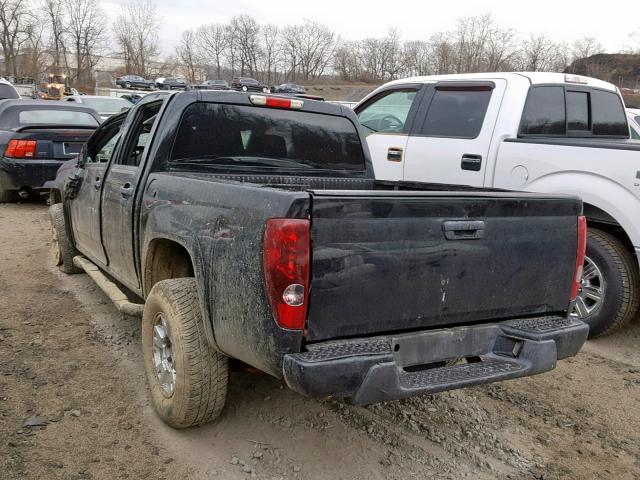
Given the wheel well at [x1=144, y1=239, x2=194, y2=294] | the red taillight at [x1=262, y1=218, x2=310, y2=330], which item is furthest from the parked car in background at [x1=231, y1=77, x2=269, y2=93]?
the red taillight at [x1=262, y1=218, x2=310, y2=330]

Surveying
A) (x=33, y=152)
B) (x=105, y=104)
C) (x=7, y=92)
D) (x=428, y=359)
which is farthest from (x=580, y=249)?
(x=7, y=92)

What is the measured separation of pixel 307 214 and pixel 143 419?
180 cm

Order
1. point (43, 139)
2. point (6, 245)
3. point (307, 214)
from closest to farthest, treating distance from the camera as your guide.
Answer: point (307, 214)
point (6, 245)
point (43, 139)

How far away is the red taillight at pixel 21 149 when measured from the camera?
8.88 metres

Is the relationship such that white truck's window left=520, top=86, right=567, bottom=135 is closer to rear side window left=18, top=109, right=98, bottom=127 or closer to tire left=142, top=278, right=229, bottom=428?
tire left=142, top=278, right=229, bottom=428

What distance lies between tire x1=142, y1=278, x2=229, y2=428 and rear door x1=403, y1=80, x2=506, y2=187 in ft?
11.2

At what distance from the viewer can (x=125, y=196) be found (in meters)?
3.78

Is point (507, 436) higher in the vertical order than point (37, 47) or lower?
lower

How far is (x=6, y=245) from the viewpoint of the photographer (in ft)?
23.5

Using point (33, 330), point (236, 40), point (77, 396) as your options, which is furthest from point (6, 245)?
point (236, 40)

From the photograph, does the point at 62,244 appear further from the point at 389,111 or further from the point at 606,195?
the point at 606,195

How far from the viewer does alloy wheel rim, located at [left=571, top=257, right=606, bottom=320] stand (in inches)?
183

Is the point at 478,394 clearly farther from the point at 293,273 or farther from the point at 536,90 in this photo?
the point at 536,90

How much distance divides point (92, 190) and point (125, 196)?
1.01 meters
